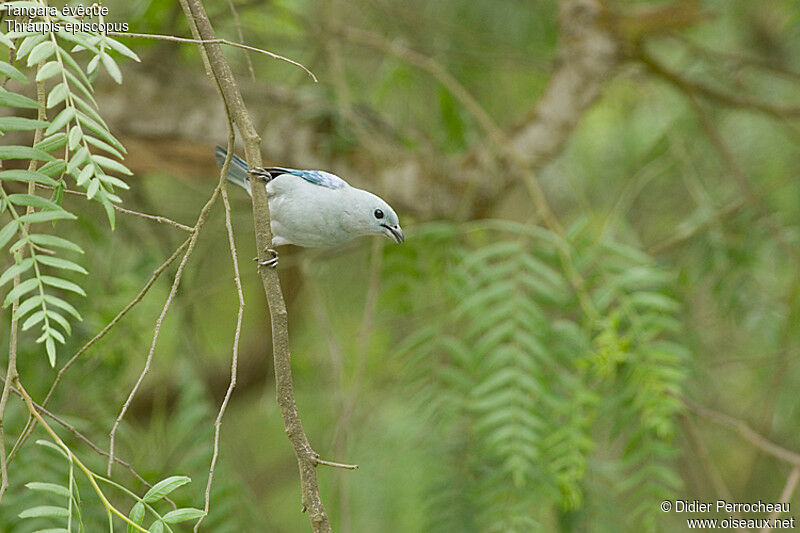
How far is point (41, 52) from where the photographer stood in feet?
2.91

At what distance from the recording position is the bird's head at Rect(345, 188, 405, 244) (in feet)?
3.53

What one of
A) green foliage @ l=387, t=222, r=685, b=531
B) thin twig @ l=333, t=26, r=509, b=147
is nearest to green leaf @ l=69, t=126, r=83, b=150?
green foliage @ l=387, t=222, r=685, b=531

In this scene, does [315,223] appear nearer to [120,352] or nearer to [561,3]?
[120,352]

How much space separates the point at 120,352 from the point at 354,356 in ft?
4.58

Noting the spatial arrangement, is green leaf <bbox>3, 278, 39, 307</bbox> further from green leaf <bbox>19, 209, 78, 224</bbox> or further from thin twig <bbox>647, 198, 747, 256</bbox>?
thin twig <bbox>647, 198, 747, 256</bbox>

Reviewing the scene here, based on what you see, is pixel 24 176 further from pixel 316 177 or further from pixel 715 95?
pixel 715 95

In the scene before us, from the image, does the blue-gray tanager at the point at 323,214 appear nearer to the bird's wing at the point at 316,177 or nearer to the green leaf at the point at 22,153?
the bird's wing at the point at 316,177

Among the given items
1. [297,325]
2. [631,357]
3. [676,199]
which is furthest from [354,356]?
[631,357]

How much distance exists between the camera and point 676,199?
3699mm

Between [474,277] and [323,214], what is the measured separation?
1188 millimetres

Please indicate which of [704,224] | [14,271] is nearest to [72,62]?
[14,271]

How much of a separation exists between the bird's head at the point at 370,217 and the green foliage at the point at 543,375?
85cm

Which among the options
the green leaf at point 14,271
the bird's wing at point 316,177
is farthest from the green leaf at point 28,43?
the bird's wing at point 316,177

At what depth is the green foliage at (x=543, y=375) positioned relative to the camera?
1.85 meters
